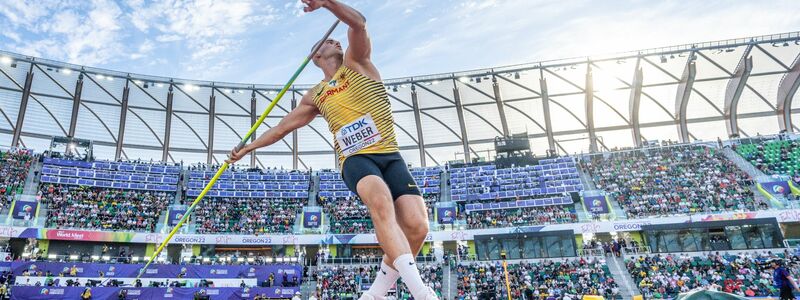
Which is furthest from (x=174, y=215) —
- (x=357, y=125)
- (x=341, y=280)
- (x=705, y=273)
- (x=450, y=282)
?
(x=357, y=125)

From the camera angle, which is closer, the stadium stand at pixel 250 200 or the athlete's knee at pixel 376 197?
the athlete's knee at pixel 376 197

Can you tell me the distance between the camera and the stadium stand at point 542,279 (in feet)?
93.9

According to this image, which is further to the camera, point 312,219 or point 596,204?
point 312,219

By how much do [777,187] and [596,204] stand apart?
42.3 ft

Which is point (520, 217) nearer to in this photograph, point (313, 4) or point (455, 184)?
point (455, 184)

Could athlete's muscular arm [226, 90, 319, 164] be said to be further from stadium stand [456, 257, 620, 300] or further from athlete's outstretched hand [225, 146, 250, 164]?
stadium stand [456, 257, 620, 300]

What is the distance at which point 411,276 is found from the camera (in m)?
3.31

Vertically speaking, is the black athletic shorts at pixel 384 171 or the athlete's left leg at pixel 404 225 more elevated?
the black athletic shorts at pixel 384 171

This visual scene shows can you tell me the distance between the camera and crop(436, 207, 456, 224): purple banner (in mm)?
42503

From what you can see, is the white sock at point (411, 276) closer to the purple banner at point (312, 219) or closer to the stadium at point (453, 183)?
the stadium at point (453, 183)

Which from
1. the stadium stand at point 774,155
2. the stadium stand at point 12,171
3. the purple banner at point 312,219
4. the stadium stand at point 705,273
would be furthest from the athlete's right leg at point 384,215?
the stadium stand at point 774,155

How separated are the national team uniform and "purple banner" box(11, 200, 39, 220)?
41778mm

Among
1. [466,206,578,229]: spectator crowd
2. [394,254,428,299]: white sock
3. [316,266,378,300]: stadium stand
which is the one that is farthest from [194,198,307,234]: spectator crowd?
[394,254,428,299]: white sock

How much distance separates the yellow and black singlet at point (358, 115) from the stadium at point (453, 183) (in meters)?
23.9
